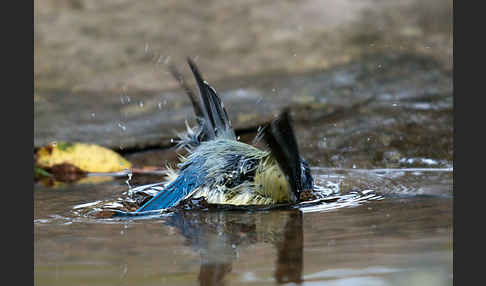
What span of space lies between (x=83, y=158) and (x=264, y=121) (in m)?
1.57

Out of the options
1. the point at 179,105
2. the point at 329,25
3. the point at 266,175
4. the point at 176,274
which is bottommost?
the point at 176,274

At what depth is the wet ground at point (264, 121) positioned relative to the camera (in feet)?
7.02

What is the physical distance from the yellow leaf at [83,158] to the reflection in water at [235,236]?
175 cm

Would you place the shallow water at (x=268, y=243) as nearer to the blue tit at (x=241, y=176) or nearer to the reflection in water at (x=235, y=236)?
the reflection in water at (x=235, y=236)

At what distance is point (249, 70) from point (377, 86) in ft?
4.53

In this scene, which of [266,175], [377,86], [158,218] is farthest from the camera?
[377,86]

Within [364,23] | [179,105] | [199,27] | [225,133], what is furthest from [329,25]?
[225,133]

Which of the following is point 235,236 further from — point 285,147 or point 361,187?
point 361,187

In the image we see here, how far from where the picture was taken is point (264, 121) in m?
5.24

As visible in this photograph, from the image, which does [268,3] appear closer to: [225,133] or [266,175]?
[225,133]

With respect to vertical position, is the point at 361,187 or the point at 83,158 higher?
the point at 83,158

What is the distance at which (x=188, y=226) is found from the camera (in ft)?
9.30

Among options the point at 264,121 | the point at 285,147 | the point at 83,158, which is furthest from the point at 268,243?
the point at 264,121

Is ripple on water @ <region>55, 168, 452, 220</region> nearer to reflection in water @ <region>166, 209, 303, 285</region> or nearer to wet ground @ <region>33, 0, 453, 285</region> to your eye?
wet ground @ <region>33, 0, 453, 285</region>
